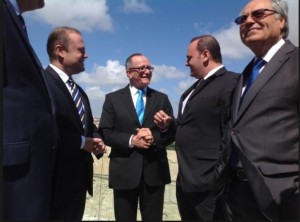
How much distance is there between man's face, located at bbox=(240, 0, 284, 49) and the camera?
2191 millimetres

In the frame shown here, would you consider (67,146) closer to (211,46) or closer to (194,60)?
(194,60)

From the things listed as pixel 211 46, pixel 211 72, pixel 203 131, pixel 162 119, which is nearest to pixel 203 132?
pixel 203 131

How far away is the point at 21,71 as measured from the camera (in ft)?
5.78

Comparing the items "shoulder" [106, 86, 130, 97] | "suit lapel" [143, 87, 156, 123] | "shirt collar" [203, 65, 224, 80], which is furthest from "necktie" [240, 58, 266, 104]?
"shoulder" [106, 86, 130, 97]

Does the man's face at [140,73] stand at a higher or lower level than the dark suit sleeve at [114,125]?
higher

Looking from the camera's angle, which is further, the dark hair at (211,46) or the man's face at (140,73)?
the man's face at (140,73)

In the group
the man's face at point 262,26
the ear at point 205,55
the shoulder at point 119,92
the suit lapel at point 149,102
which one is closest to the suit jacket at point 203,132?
the ear at point 205,55

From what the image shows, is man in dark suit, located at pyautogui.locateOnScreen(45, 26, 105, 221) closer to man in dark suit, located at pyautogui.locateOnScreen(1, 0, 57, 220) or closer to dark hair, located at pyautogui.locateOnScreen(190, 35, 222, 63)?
man in dark suit, located at pyautogui.locateOnScreen(1, 0, 57, 220)

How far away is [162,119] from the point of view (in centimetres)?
349

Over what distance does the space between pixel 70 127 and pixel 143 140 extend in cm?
109

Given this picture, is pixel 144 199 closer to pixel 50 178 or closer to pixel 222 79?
pixel 222 79

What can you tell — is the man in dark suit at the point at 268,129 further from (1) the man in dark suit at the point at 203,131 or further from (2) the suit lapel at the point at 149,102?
(2) the suit lapel at the point at 149,102

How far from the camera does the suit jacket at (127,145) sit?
357 centimetres

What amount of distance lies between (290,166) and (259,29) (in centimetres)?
95
